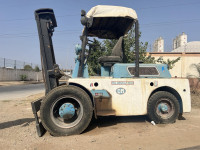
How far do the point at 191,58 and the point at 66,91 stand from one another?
16245 mm

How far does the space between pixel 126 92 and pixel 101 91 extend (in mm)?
644

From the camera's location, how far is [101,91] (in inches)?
156

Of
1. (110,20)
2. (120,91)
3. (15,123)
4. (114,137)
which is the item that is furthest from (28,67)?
(114,137)

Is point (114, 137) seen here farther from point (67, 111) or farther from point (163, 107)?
point (163, 107)

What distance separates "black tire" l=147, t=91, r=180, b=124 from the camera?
421 cm

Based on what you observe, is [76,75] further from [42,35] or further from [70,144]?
[70,144]

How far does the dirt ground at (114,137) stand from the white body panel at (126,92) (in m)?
0.45

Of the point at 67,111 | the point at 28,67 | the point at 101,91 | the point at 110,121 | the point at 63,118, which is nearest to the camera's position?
the point at 67,111

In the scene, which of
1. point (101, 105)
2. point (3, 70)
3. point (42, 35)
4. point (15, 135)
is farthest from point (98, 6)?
point (3, 70)

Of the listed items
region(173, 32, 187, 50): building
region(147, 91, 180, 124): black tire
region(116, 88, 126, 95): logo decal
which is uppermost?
region(173, 32, 187, 50): building

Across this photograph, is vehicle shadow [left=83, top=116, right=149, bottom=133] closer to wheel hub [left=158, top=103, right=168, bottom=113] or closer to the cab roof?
wheel hub [left=158, top=103, right=168, bottom=113]

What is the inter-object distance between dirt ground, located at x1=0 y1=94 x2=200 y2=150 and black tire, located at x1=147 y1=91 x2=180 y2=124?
0.20 metres

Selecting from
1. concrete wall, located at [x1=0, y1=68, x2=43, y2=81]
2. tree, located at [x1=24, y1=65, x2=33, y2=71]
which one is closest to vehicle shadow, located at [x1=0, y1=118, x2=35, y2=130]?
concrete wall, located at [x1=0, y1=68, x2=43, y2=81]

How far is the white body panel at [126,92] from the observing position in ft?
13.2
